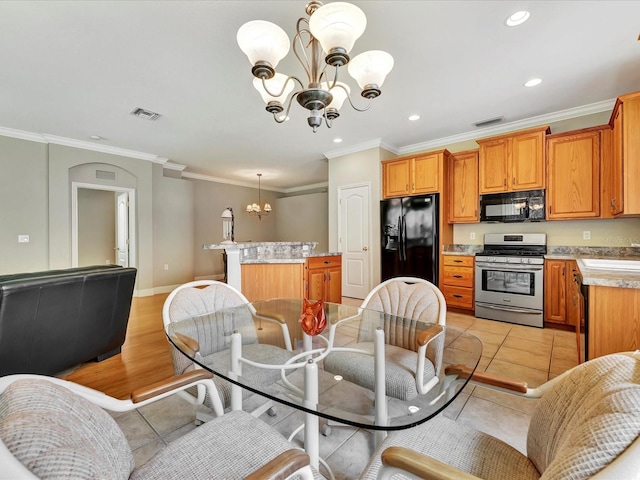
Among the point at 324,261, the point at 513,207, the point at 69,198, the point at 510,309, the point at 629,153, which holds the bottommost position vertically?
the point at 510,309

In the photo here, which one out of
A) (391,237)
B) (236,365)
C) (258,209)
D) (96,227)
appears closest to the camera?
(236,365)

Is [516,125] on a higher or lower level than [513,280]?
higher

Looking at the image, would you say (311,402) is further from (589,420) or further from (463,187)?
(463,187)

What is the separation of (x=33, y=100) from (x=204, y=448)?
4.34m

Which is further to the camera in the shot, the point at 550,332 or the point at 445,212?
the point at 445,212

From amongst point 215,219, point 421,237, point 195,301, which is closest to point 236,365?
point 195,301

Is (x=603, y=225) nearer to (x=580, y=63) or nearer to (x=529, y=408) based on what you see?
(x=580, y=63)

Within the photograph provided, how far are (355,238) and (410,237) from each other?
3.38 feet

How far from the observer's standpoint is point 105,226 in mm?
6516

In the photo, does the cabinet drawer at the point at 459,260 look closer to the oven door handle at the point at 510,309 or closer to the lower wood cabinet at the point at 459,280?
the lower wood cabinet at the point at 459,280

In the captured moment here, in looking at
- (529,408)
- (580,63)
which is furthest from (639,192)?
(529,408)

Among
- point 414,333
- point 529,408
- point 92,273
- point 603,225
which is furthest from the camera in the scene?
point 603,225

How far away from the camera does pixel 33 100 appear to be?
126 inches

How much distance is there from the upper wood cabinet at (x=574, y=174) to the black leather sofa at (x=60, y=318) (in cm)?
493
